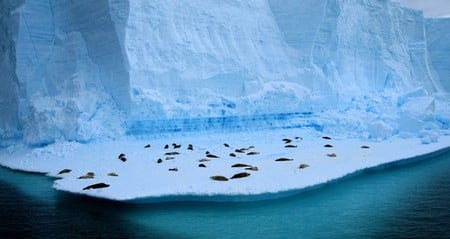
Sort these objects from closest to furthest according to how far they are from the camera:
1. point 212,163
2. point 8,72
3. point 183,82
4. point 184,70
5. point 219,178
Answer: point 219,178 < point 212,163 < point 183,82 < point 184,70 < point 8,72

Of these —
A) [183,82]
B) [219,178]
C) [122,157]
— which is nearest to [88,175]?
[122,157]

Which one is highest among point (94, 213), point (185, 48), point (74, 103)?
point (185, 48)

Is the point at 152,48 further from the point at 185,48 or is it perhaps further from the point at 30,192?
the point at 30,192

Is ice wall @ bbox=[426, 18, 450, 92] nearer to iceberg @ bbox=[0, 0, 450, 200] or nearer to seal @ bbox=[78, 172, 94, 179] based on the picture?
iceberg @ bbox=[0, 0, 450, 200]

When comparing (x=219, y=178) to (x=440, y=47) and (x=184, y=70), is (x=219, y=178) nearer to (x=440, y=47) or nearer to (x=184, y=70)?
(x=184, y=70)

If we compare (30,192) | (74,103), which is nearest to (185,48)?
(74,103)

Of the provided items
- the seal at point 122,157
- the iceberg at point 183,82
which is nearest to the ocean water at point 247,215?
the iceberg at point 183,82
